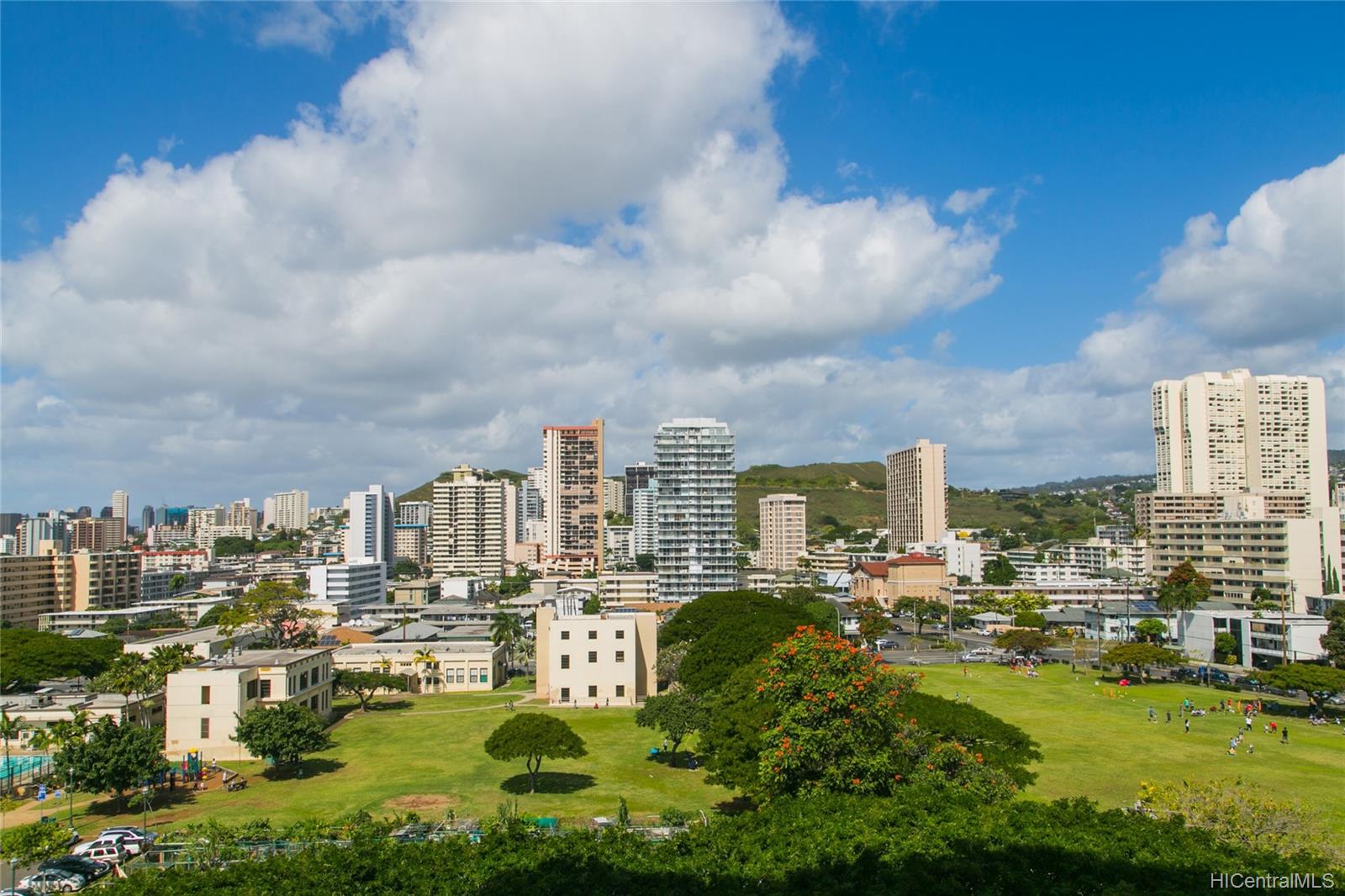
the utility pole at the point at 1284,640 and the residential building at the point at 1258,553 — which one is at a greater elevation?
the residential building at the point at 1258,553

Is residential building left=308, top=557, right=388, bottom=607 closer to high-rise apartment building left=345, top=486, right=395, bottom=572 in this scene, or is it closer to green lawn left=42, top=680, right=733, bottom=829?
high-rise apartment building left=345, top=486, right=395, bottom=572

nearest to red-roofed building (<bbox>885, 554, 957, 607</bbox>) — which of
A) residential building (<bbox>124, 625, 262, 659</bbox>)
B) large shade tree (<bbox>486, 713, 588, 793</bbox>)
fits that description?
residential building (<bbox>124, 625, 262, 659</bbox>)

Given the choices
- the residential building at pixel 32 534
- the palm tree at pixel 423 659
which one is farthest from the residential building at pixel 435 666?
the residential building at pixel 32 534

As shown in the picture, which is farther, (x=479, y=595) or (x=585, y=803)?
Result: (x=479, y=595)

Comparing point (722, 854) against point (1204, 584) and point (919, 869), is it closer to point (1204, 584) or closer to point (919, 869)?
point (919, 869)

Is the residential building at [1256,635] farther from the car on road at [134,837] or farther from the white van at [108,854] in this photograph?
the white van at [108,854]

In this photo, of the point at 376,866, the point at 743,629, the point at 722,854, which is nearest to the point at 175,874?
the point at 376,866

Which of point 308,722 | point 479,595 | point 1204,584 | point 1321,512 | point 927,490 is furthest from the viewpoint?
point 927,490

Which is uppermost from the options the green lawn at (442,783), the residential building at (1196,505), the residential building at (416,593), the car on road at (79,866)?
the residential building at (1196,505)
